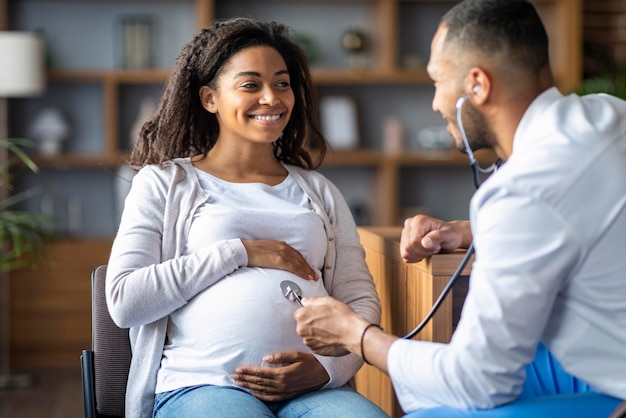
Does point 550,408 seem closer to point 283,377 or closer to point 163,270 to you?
point 283,377

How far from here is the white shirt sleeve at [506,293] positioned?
135 cm

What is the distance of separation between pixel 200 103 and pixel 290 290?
0.58 metres

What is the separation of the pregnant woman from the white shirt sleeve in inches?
20.2

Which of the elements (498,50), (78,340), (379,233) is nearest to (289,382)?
(379,233)

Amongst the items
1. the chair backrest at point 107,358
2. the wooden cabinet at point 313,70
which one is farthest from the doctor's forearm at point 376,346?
the wooden cabinet at point 313,70

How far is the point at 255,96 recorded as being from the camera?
2225 mm

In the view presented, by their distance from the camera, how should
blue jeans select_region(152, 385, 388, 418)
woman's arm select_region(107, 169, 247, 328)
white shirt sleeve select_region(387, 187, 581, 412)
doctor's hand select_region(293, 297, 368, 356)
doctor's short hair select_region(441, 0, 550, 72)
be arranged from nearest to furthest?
white shirt sleeve select_region(387, 187, 581, 412) → doctor's short hair select_region(441, 0, 550, 72) → doctor's hand select_region(293, 297, 368, 356) → blue jeans select_region(152, 385, 388, 418) → woman's arm select_region(107, 169, 247, 328)

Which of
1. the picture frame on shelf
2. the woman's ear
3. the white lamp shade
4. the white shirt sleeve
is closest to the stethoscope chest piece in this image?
the woman's ear

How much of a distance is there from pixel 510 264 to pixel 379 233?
1.12 m

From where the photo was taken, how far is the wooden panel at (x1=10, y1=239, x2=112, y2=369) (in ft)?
16.3

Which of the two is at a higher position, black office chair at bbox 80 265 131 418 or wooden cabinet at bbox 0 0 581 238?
wooden cabinet at bbox 0 0 581 238

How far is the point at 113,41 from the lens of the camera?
5305mm

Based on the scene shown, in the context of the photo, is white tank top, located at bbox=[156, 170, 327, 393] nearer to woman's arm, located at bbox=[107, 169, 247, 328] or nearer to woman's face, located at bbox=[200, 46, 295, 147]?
woman's arm, located at bbox=[107, 169, 247, 328]

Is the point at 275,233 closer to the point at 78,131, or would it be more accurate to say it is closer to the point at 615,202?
the point at 615,202
